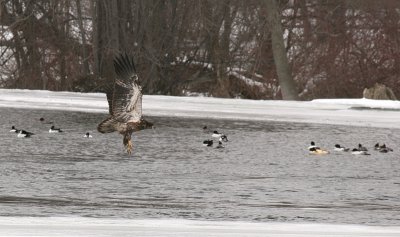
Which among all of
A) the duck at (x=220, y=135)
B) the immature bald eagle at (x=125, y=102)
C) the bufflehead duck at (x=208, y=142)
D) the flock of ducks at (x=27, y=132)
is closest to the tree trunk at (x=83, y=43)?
the flock of ducks at (x=27, y=132)

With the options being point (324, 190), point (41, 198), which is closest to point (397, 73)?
point (324, 190)

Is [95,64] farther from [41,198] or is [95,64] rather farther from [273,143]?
[41,198]

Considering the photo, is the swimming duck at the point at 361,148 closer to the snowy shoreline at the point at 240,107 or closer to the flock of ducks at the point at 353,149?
the flock of ducks at the point at 353,149

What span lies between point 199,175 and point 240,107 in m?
10.3

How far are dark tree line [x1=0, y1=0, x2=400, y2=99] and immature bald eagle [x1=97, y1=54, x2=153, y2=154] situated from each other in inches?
619

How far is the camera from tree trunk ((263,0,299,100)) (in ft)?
91.7

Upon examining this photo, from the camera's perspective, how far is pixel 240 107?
77.9 feet

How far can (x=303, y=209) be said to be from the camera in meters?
11.0

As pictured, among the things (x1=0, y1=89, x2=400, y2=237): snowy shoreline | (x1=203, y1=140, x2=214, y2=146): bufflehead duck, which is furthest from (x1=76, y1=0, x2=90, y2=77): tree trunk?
(x1=203, y1=140, x2=214, y2=146): bufflehead duck

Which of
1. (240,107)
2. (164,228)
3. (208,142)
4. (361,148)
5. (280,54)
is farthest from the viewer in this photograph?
(280,54)

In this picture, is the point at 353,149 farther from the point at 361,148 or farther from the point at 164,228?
the point at 164,228

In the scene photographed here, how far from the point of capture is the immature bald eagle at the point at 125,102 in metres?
11.7

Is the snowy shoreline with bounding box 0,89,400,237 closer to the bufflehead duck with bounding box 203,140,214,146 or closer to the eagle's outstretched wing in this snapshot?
the eagle's outstretched wing

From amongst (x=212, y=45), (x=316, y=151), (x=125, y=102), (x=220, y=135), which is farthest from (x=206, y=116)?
(x=125, y=102)
